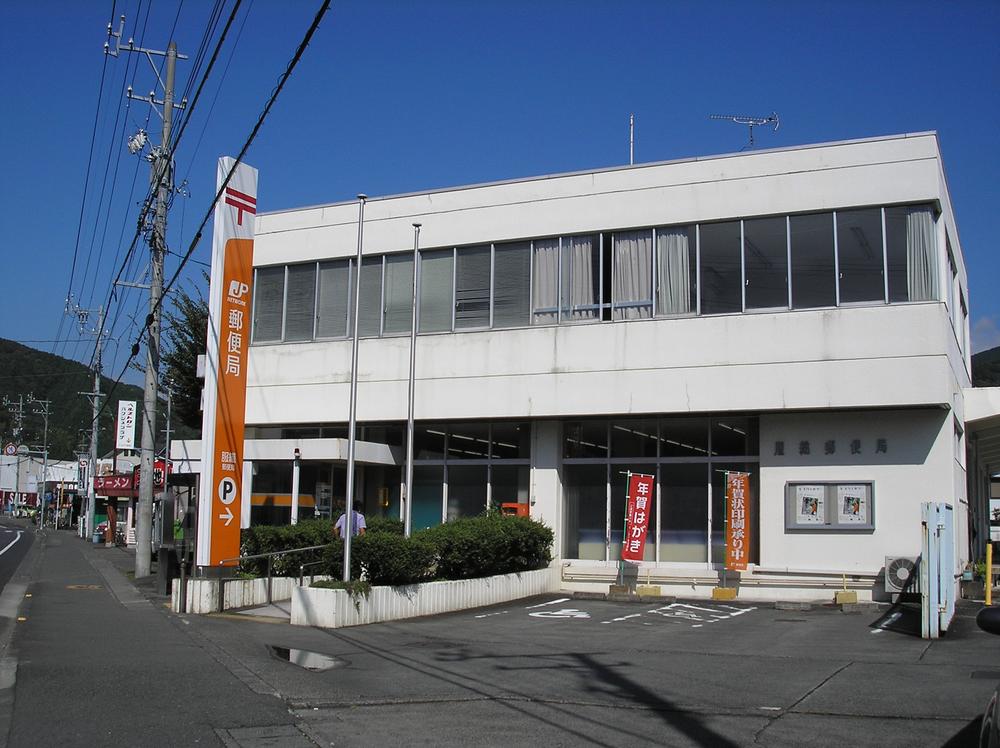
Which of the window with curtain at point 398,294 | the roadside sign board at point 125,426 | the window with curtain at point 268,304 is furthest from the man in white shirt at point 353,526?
the roadside sign board at point 125,426

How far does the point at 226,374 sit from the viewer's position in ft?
62.3

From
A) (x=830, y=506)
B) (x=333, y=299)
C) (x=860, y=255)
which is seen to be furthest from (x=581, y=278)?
(x=830, y=506)

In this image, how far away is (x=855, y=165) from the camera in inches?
844

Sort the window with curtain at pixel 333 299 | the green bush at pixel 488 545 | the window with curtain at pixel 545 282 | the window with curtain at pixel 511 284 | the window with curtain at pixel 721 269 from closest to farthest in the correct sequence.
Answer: the green bush at pixel 488 545 → the window with curtain at pixel 721 269 → the window with curtain at pixel 545 282 → the window with curtain at pixel 511 284 → the window with curtain at pixel 333 299

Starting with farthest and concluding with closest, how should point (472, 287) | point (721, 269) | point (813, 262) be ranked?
point (472, 287), point (721, 269), point (813, 262)

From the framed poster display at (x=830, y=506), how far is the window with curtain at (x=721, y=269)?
4316mm

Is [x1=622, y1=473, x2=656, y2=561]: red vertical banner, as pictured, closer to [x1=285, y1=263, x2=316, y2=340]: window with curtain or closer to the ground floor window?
the ground floor window

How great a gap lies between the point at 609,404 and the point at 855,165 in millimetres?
7596

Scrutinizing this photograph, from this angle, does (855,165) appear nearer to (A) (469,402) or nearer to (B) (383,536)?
(A) (469,402)

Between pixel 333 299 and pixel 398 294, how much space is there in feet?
7.09

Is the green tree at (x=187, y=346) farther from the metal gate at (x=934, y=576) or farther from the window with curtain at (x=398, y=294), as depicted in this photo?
the metal gate at (x=934, y=576)

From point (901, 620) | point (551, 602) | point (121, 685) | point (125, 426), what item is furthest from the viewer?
point (125, 426)

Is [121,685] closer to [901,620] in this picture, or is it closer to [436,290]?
[901,620]

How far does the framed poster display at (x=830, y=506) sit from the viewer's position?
21.1 meters
